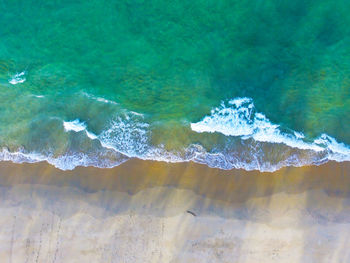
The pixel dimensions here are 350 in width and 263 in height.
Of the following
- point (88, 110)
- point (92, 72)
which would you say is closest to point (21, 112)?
point (88, 110)

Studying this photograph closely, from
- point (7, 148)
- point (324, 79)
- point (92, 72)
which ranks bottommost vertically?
point (7, 148)

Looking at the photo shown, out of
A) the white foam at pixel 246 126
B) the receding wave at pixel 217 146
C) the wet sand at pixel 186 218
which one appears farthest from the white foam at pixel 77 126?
the white foam at pixel 246 126

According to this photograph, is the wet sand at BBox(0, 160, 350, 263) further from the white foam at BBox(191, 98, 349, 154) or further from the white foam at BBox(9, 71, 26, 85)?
the white foam at BBox(9, 71, 26, 85)

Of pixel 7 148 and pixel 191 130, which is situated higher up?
pixel 191 130

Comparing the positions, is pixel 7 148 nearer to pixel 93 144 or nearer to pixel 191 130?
pixel 93 144

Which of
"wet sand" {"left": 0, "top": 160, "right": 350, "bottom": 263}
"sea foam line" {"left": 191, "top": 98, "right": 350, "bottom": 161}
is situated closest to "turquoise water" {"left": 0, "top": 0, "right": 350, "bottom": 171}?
"sea foam line" {"left": 191, "top": 98, "right": 350, "bottom": 161}

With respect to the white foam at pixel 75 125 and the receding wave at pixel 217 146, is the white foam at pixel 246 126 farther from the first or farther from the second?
the white foam at pixel 75 125
